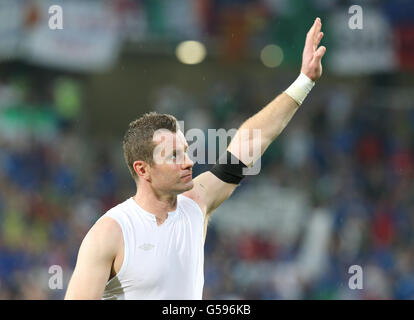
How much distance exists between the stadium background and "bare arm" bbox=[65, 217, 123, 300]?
20.3 feet

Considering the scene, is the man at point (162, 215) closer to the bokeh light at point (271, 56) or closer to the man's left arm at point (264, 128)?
the man's left arm at point (264, 128)

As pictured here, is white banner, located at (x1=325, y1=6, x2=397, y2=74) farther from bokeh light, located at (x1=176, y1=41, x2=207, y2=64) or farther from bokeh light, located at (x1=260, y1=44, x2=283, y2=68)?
bokeh light, located at (x1=176, y1=41, x2=207, y2=64)

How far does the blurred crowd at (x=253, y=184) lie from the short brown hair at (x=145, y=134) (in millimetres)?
5579

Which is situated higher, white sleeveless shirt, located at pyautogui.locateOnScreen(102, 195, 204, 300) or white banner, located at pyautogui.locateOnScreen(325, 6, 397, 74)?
white banner, located at pyautogui.locateOnScreen(325, 6, 397, 74)

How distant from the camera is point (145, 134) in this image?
4.11m

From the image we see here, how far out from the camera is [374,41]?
14.4 m

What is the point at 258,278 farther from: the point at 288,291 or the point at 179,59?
the point at 179,59

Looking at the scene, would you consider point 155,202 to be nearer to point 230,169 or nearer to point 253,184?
point 230,169

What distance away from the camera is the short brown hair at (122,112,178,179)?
4.10 metres

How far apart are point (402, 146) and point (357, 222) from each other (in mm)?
2969

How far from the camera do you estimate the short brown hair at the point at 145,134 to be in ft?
13.5

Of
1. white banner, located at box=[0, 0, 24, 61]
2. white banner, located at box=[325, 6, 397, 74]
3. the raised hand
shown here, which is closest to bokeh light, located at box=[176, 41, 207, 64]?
white banner, located at box=[325, 6, 397, 74]

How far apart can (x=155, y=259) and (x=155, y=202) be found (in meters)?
0.34

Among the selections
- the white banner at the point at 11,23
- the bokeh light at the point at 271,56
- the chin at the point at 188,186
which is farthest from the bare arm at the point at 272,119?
the bokeh light at the point at 271,56
